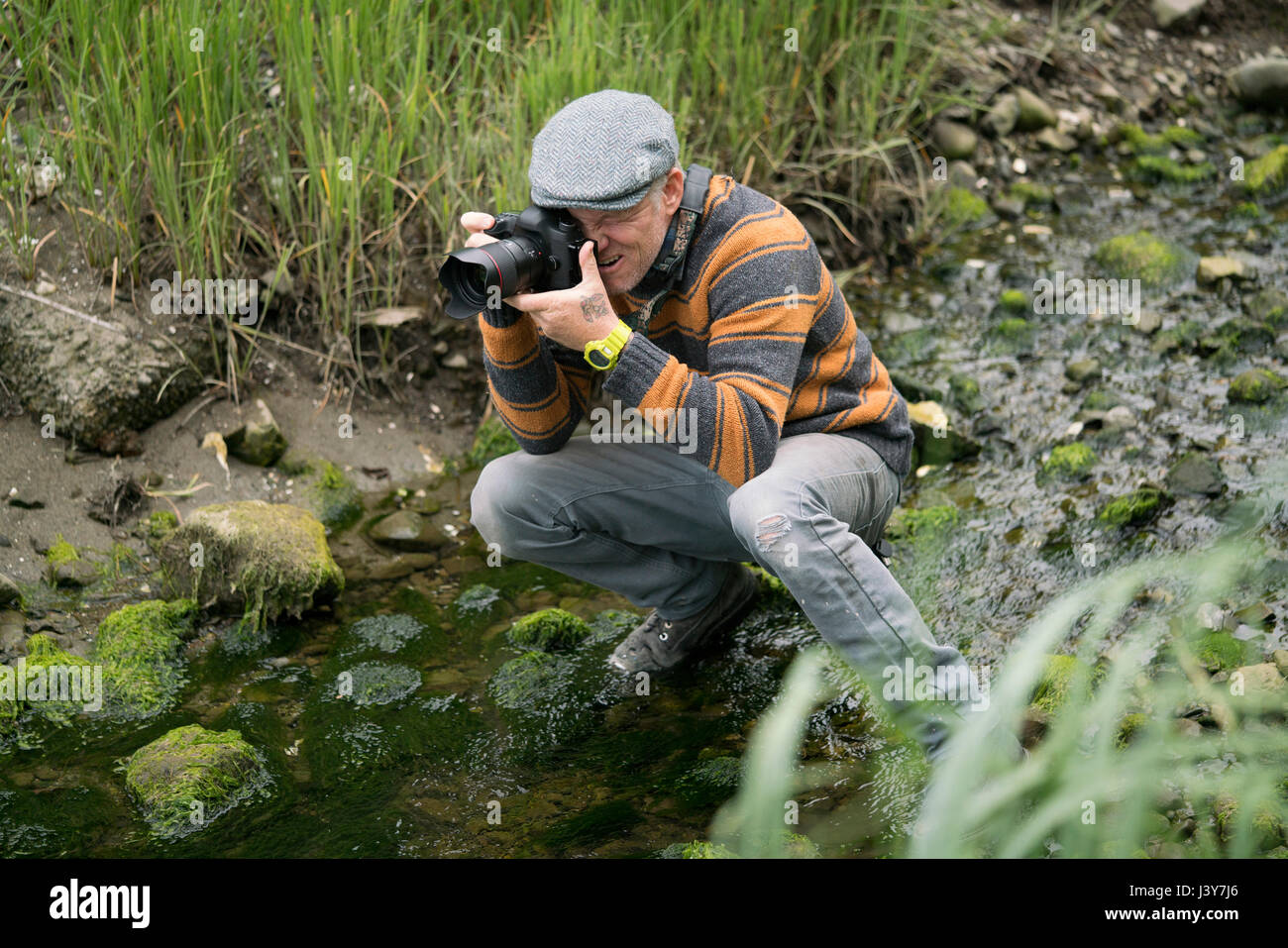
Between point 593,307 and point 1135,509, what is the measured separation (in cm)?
158

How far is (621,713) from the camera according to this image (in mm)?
2516

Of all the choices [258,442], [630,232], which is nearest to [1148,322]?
[630,232]

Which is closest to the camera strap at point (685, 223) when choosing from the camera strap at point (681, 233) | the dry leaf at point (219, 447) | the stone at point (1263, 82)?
the camera strap at point (681, 233)

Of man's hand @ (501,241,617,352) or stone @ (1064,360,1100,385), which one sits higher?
man's hand @ (501,241,617,352)

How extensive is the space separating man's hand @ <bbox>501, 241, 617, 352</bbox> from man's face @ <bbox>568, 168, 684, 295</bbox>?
0.05m

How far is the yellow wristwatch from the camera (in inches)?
81.6

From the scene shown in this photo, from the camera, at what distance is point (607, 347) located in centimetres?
207

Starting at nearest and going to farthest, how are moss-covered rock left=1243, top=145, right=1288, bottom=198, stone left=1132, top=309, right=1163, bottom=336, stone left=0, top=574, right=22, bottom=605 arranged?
stone left=0, top=574, right=22, bottom=605 → stone left=1132, top=309, right=1163, bottom=336 → moss-covered rock left=1243, top=145, right=1288, bottom=198

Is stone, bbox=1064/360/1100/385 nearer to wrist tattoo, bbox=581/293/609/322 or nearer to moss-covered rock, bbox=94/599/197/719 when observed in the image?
wrist tattoo, bbox=581/293/609/322

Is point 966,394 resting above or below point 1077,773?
below

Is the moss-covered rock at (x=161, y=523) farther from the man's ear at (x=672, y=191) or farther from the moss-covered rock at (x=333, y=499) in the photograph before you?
the man's ear at (x=672, y=191)

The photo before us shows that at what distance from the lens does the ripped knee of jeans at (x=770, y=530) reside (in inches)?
80.8

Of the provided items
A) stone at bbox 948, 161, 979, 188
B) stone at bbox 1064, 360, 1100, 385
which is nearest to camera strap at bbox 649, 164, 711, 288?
stone at bbox 1064, 360, 1100, 385

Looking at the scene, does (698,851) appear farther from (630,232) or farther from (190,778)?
(630,232)
